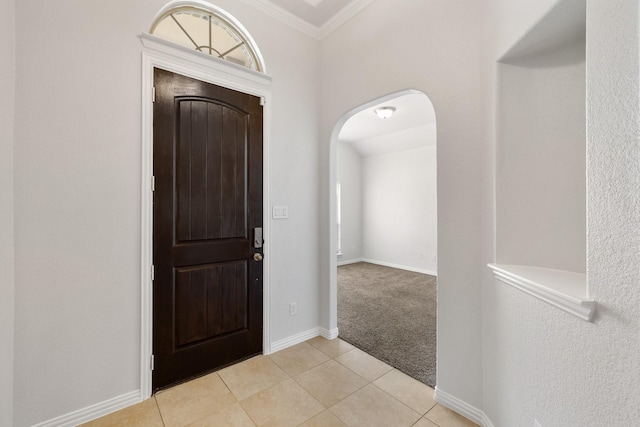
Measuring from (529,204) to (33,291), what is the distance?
Answer: 2.72 meters

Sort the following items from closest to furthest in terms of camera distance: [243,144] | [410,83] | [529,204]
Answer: [529,204], [410,83], [243,144]

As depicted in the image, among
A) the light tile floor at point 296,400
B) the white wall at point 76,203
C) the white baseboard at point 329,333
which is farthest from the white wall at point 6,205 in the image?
the white baseboard at point 329,333

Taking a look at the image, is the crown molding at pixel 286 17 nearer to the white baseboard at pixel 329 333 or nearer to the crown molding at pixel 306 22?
the crown molding at pixel 306 22

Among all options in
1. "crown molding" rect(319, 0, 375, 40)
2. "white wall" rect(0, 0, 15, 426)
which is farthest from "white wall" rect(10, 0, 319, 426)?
"crown molding" rect(319, 0, 375, 40)

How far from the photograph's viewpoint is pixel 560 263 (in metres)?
1.26

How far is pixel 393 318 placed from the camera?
3.05 metres

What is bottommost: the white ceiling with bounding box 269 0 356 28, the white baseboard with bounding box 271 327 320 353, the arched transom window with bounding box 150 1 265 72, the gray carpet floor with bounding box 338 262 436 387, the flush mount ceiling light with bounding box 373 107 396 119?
the gray carpet floor with bounding box 338 262 436 387

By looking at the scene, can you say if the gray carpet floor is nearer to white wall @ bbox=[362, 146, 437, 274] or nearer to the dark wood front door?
white wall @ bbox=[362, 146, 437, 274]

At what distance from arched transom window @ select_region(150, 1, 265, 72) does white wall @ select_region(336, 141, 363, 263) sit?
4.04 m

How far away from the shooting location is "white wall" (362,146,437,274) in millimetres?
5324

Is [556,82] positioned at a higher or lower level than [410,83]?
lower

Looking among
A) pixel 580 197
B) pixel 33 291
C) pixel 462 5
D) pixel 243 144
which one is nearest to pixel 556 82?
pixel 580 197

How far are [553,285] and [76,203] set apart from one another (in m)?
2.44

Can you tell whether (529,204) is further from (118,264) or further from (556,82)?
(118,264)
